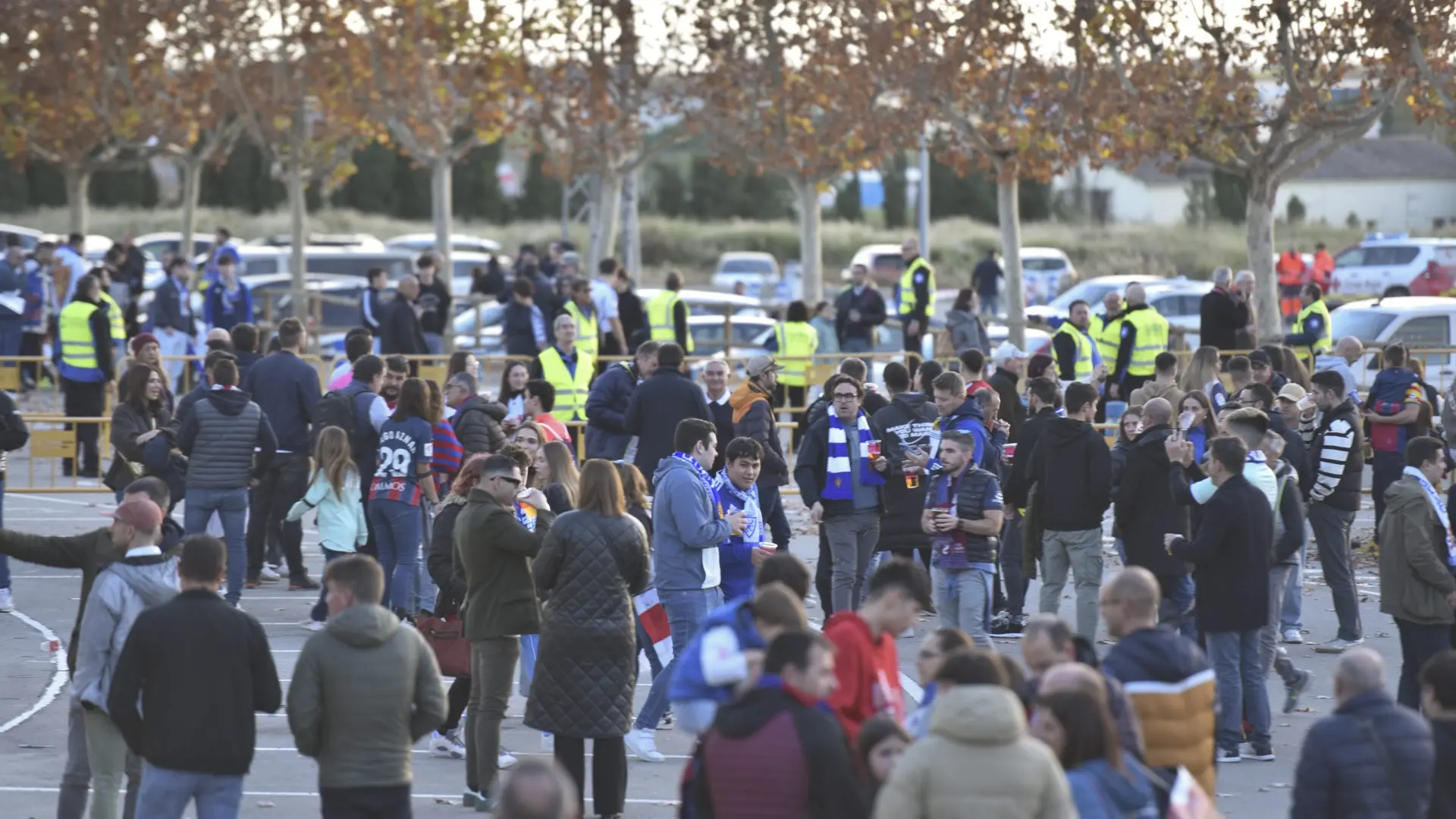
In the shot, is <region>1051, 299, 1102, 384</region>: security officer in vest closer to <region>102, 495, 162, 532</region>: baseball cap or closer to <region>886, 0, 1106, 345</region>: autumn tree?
<region>886, 0, 1106, 345</region>: autumn tree

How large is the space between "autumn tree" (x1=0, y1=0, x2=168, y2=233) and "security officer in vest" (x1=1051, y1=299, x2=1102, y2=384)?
21579mm

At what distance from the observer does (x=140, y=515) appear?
8.23 meters

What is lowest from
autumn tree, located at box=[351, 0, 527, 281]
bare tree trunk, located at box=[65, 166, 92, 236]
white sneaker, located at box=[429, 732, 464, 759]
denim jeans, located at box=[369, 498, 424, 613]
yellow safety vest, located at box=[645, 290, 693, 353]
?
white sneaker, located at box=[429, 732, 464, 759]

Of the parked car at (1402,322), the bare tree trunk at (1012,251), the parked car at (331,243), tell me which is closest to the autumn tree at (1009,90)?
the bare tree trunk at (1012,251)

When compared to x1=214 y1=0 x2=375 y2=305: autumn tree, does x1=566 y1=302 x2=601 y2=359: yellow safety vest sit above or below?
below

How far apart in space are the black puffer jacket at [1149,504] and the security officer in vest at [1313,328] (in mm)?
9796

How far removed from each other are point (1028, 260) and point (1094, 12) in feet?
78.4

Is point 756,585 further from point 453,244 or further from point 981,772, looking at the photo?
point 453,244

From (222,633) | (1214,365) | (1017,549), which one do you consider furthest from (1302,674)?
(222,633)

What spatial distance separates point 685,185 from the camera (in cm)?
7056

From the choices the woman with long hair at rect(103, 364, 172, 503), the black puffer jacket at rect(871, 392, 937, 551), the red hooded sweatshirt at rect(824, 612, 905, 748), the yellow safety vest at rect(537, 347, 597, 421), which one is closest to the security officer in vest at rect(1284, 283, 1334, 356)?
the yellow safety vest at rect(537, 347, 597, 421)

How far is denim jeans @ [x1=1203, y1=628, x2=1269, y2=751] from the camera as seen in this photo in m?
10.5

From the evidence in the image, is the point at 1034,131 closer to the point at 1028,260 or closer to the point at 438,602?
the point at 438,602

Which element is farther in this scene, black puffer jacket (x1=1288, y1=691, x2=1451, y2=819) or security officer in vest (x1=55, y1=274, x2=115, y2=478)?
security officer in vest (x1=55, y1=274, x2=115, y2=478)
